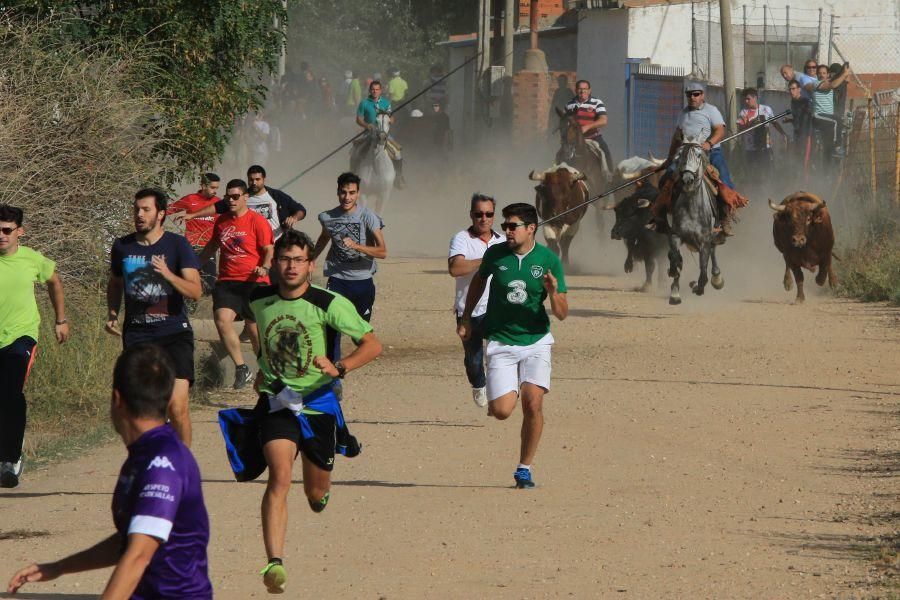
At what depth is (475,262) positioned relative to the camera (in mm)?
10836

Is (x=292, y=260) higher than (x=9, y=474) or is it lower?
higher

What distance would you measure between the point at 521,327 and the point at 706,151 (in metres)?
10.6

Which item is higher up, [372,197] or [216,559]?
[372,197]

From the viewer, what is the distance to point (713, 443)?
10.9 m

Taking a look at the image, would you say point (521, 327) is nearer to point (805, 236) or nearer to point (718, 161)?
point (805, 236)

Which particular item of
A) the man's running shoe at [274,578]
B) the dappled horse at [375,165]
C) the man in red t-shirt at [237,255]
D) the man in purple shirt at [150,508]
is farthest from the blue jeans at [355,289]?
the dappled horse at [375,165]

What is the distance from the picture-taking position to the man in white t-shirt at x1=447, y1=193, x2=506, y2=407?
35.7 ft

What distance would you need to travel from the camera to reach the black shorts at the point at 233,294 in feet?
41.7

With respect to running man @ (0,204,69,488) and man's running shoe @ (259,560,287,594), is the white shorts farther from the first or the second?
man's running shoe @ (259,560,287,594)

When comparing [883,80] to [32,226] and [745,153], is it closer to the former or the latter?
[745,153]

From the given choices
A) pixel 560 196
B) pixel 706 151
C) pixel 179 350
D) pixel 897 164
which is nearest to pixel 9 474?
pixel 179 350

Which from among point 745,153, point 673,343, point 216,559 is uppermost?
point 745,153

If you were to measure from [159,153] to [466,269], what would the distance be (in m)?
6.81

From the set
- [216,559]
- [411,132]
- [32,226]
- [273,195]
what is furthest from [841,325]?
[411,132]
